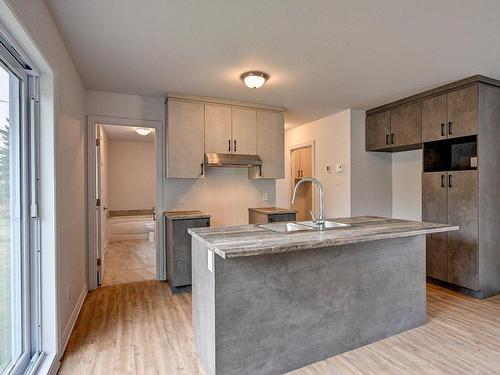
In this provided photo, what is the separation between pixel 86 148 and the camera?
358cm

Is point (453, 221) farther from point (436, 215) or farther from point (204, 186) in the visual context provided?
point (204, 186)

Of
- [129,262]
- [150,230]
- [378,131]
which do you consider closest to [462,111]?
[378,131]

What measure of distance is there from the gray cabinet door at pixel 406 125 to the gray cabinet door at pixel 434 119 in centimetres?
7

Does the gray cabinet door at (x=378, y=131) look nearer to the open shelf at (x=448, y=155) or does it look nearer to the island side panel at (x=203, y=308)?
the open shelf at (x=448, y=155)

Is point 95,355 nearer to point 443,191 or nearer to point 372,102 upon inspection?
point 443,191

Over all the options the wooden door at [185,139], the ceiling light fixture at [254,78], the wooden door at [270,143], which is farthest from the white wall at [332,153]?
the wooden door at [185,139]

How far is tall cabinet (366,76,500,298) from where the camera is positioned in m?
3.20

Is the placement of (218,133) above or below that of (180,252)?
above

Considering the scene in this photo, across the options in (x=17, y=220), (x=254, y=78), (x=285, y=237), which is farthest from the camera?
(x=254, y=78)

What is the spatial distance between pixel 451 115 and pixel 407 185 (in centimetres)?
129

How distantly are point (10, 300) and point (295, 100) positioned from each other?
11.6 ft

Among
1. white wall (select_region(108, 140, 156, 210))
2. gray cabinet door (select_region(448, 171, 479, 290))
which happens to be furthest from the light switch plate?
white wall (select_region(108, 140, 156, 210))

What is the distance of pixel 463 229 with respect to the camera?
10.9 feet

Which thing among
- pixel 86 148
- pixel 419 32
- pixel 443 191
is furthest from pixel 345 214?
pixel 86 148
